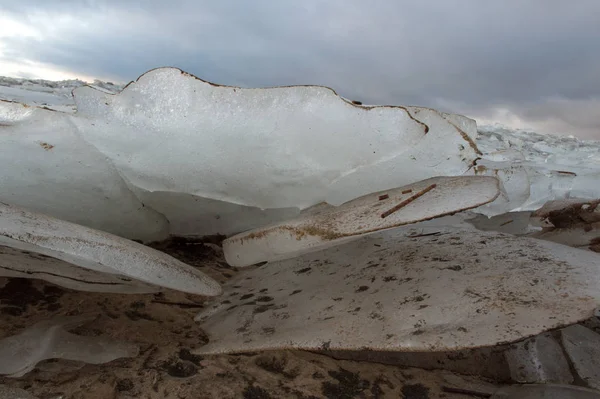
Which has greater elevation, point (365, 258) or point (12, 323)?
point (365, 258)

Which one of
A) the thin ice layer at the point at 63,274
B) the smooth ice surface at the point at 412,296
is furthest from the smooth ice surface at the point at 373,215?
the thin ice layer at the point at 63,274

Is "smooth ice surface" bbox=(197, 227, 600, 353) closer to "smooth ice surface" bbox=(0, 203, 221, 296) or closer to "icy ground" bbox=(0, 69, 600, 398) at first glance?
"icy ground" bbox=(0, 69, 600, 398)

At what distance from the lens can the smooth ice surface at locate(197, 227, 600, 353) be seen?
862 mm

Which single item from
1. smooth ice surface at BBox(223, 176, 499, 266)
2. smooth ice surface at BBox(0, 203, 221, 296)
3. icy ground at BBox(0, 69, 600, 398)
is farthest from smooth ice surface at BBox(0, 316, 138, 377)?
smooth ice surface at BBox(223, 176, 499, 266)

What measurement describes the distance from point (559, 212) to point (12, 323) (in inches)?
66.9

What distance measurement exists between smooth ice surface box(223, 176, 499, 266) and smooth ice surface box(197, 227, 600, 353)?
0.57ft

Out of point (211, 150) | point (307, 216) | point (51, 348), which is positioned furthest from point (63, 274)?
point (307, 216)

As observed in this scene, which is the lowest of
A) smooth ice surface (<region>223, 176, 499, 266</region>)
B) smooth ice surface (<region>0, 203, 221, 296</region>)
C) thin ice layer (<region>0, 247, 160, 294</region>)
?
thin ice layer (<region>0, 247, 160, 294</region>)

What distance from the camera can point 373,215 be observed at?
0.95m

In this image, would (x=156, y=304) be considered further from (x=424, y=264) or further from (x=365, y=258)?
(x=424, y=264)

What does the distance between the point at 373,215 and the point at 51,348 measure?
767mm

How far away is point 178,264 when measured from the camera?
3.71 feet

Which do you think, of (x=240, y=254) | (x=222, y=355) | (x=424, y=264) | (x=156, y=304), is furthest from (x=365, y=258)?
(x=156, y=304)

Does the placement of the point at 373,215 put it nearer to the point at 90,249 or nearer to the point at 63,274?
the point at 90,249
